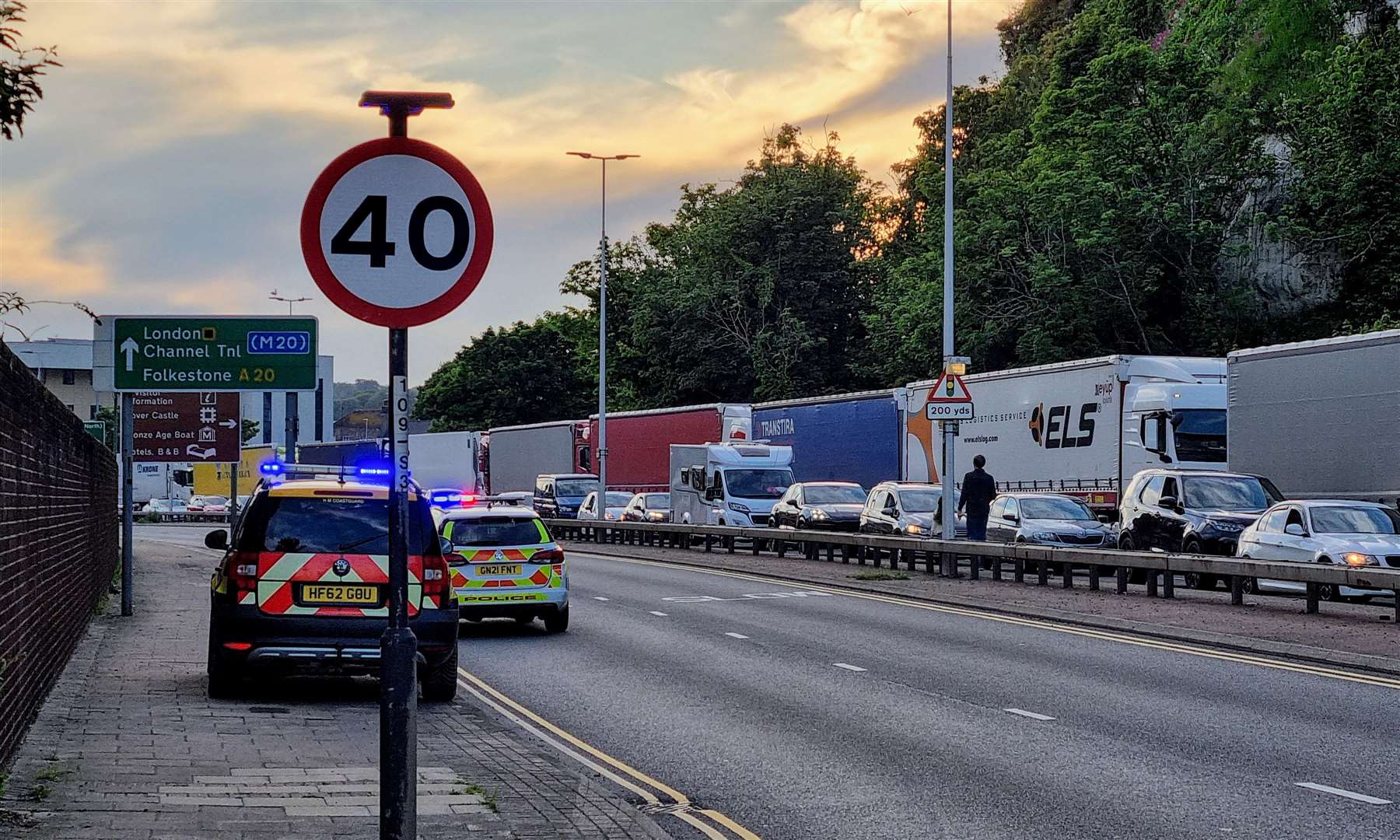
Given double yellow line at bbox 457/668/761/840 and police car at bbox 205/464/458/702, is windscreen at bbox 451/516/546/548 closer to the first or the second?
double yellow line at bbox 457/668/761/840

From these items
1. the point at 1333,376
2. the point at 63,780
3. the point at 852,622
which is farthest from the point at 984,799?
the point at 1333,376

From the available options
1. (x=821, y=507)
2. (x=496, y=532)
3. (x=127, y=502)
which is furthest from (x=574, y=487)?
(x=496, y=532)

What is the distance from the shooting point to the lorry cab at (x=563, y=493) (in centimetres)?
5100

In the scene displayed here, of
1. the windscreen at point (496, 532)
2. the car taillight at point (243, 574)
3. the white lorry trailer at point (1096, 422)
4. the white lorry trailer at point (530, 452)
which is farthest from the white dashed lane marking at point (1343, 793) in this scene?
the white lorry trailer at point (530, 452)

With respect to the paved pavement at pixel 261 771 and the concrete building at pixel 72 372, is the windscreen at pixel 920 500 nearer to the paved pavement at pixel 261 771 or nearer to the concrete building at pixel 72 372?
the paved pavement at pixel 261 771

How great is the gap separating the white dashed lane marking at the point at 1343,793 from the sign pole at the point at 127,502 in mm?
14567

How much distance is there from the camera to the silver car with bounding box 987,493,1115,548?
91.1 ft

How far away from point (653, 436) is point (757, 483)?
1010 centimetres

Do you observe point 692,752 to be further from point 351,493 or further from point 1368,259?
point 1368,259

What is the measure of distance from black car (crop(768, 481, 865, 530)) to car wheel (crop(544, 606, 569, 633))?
15533mm

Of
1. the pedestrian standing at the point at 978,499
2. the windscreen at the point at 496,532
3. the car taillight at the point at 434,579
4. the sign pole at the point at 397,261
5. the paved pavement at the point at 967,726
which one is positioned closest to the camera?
the sign pole at the point at 397,261

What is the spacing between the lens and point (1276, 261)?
44.0 meters

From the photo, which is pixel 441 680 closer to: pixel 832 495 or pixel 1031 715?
pixel 1031 715

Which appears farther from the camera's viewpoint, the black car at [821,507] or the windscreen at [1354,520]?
the black car at [821,507]
